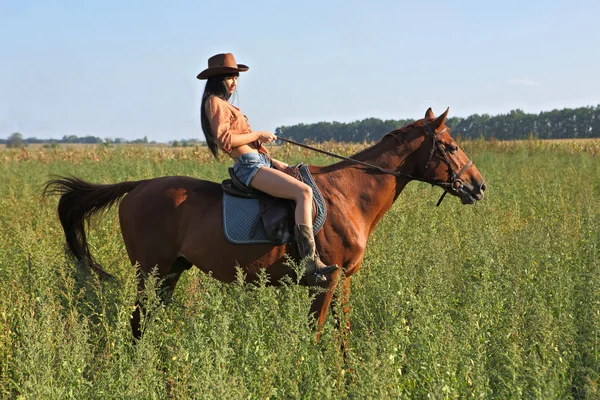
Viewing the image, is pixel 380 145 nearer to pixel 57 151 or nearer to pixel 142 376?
pixel 142 376

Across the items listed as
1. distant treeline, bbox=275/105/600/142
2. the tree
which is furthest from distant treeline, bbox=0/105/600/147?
the tree

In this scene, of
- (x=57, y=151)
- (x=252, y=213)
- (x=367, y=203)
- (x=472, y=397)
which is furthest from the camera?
(x=57, y=151)

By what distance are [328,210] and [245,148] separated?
0.93 metres

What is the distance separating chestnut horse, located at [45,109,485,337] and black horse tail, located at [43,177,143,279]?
331mm

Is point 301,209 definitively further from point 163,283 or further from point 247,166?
point 163,283

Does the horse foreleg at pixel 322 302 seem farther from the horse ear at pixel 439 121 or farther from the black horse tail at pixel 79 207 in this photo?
the black horse tail at pixel 79 207

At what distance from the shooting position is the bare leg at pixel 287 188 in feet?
16.2

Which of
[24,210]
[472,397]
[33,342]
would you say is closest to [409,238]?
[472,397]

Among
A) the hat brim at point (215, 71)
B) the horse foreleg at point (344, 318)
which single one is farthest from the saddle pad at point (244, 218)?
the hat brim at point (215, 71)

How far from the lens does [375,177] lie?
5.51m

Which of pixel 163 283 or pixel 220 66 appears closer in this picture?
pixel 220 66

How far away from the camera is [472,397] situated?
148 inches

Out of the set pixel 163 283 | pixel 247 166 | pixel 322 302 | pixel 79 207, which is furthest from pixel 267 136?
pixel 79 207

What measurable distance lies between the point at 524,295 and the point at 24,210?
9053 mm
